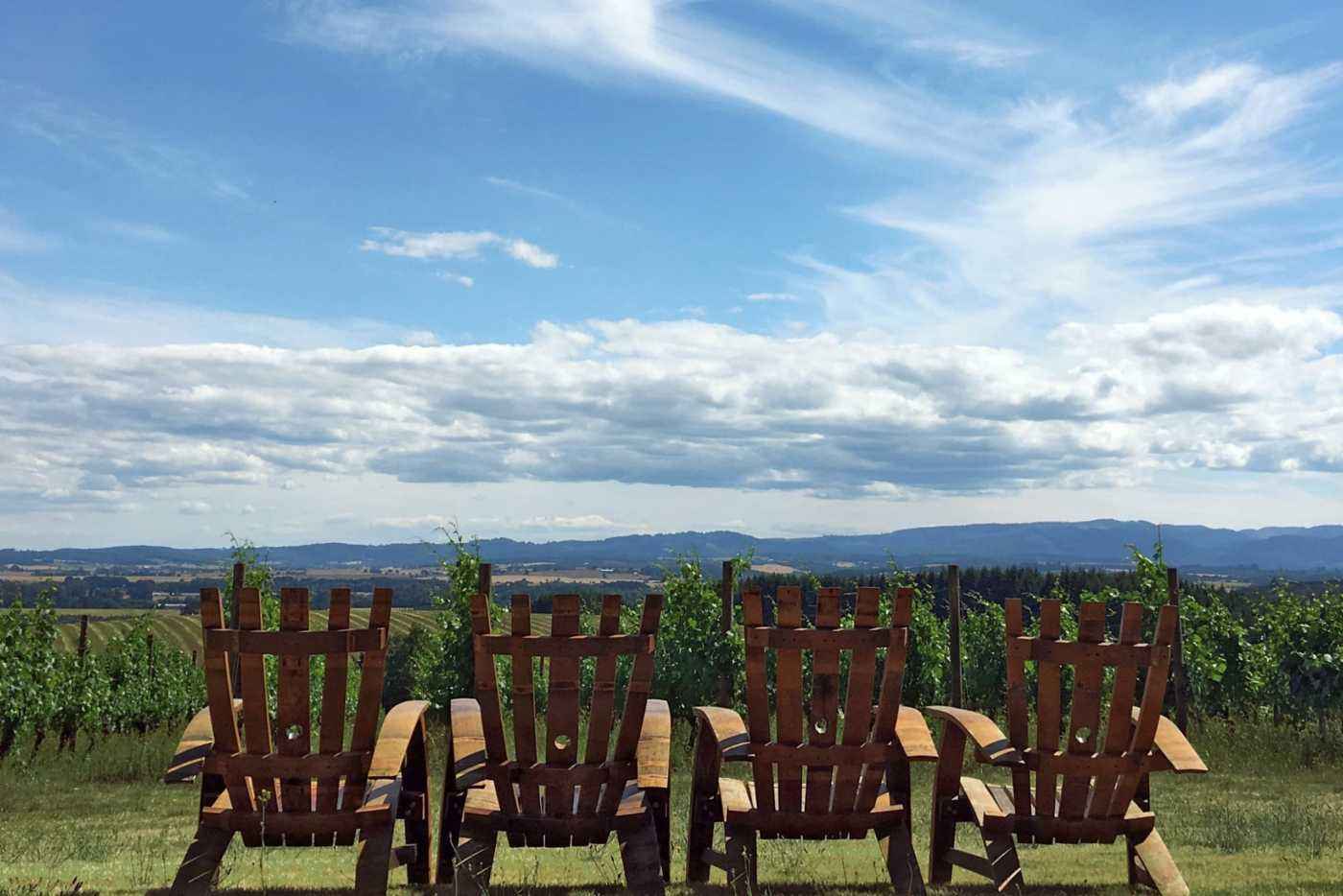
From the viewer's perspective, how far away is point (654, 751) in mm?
4566

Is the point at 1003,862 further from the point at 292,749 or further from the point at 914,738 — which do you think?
the point at 292,749

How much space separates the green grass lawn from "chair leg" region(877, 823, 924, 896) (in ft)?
0.74

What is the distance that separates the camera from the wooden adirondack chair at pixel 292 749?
4281mm

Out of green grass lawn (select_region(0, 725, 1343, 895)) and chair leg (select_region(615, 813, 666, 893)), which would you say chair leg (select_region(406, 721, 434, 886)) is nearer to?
green grass lawn (select_region(0, 725, 1343, 895))

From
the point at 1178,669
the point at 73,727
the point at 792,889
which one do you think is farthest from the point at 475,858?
the point at 73,727

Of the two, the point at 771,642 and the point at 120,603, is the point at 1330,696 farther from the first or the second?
the point at 120,603

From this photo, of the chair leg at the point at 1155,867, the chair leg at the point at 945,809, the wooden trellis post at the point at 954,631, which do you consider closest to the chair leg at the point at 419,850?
the chair leg at the point at 945,809

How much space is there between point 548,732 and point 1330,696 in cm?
1164

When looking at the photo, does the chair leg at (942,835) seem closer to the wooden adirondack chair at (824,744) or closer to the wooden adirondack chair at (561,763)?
the wooden adirondack chair at (824,744)

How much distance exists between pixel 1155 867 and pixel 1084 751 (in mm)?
556

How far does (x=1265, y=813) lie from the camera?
308 inches

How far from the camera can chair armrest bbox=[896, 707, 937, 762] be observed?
458cm

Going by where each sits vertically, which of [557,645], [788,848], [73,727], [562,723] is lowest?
[73,727]

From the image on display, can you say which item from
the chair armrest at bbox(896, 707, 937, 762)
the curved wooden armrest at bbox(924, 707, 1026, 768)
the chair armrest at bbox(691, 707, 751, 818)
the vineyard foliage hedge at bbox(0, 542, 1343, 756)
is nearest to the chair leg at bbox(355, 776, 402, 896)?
the chair armrest at bbox(691, 707, 751, 818)
